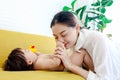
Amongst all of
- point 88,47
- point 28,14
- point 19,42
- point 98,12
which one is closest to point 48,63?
point 88,47

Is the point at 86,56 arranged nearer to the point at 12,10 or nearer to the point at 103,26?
the point at 12,10

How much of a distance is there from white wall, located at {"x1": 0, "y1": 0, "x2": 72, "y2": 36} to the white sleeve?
1.19m

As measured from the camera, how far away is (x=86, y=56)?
1271mm

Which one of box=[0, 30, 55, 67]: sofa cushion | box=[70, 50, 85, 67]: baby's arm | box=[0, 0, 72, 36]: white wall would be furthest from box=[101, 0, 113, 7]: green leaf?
box=[70, 50, 85, 67]: baby's arm

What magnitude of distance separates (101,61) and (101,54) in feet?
0.13

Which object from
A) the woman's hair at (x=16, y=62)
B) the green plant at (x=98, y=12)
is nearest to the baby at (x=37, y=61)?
the woman's hair at (x=16, y=62)

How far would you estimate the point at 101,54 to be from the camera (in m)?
1.17

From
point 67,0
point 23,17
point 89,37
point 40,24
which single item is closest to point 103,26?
point 67,0

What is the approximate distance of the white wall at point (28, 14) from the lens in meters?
2.12

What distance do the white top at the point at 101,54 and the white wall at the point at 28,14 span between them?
1.08 meters

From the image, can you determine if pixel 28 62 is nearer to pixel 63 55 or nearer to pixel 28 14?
pixel 63 55

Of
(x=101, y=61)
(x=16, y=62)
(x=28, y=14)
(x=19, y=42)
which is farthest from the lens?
(x=28, y=14)

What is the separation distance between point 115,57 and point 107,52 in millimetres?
70

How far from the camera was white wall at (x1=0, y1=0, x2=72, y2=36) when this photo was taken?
2.12 metres
